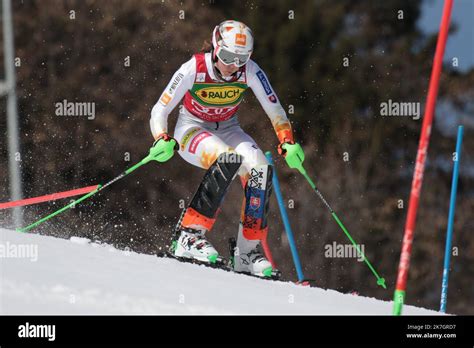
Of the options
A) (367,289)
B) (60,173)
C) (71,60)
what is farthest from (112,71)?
(367,289)

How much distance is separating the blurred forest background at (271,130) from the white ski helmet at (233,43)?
14.0m

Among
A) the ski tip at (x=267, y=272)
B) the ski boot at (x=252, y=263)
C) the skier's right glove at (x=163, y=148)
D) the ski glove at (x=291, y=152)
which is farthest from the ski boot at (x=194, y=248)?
the ski glove at (x=291, y=152)

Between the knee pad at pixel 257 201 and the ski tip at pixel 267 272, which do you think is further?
the ski tip at pixel 267 272

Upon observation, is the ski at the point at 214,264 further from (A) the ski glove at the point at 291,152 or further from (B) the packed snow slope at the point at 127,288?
(A) the ski glove at the point at 291,152

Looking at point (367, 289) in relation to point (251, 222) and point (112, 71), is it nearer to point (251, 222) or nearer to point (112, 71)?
point (112, 71)

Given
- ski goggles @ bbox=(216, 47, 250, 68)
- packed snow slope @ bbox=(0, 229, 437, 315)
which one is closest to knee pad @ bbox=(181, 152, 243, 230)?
packed snow slope @ bbox=(0, 229, 437, 315)

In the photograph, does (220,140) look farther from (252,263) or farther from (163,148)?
(252,263)

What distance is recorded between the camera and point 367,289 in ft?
81.3

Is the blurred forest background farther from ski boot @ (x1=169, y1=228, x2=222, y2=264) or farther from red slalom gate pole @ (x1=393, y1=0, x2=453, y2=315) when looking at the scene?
red slalom gate pole @ (x1=393, y1=0, x2=453, y2=315)

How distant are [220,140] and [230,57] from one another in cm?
61

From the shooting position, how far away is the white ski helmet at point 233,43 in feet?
22.4

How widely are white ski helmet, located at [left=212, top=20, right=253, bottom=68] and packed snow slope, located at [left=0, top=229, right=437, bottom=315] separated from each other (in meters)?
1.45

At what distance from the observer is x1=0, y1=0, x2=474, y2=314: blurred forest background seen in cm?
2309

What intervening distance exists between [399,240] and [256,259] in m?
18.9
